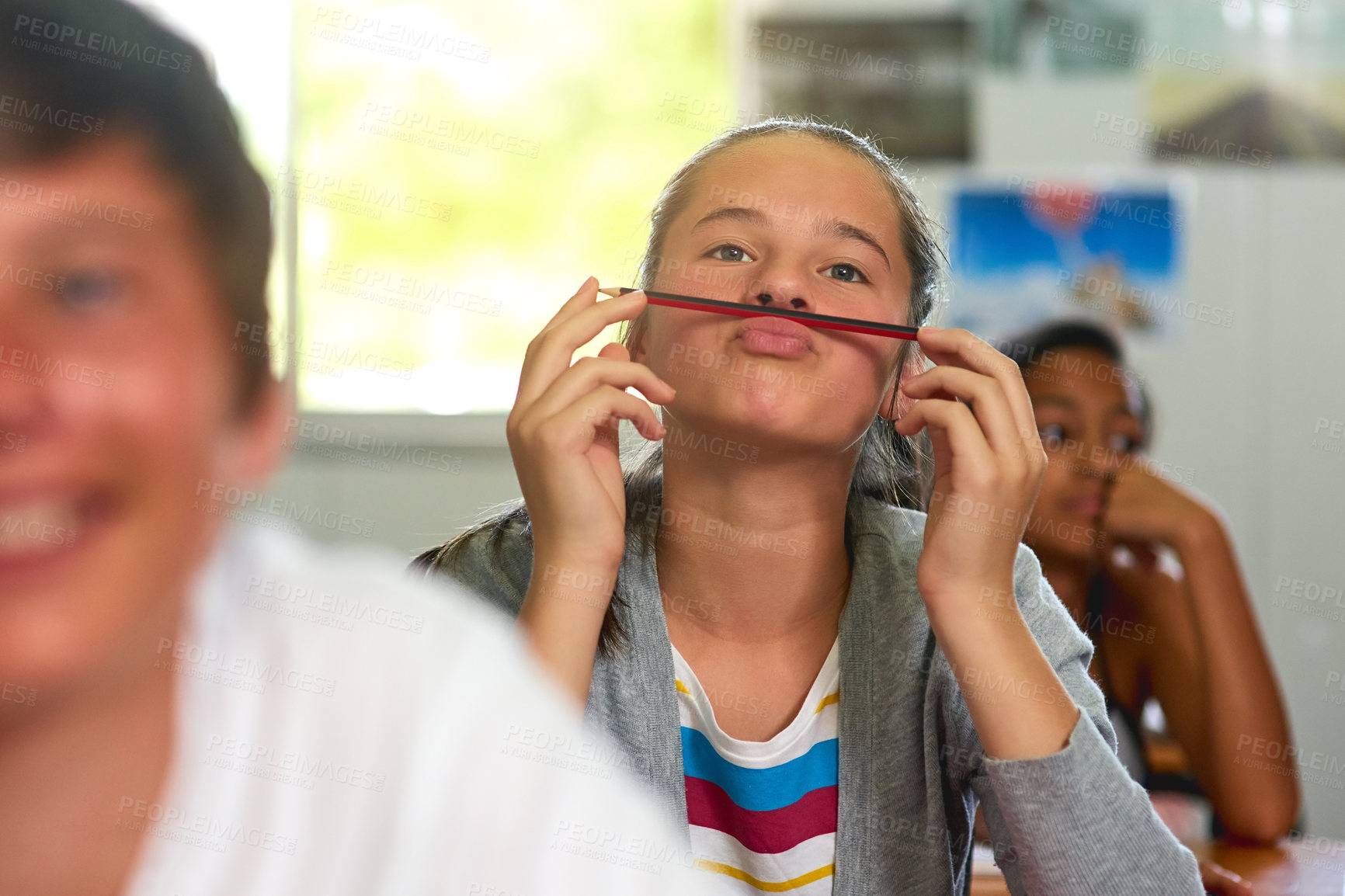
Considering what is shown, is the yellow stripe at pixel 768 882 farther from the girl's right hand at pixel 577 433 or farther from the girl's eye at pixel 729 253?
the girl's eye at pixel 729 253

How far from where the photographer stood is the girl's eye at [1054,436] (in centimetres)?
175

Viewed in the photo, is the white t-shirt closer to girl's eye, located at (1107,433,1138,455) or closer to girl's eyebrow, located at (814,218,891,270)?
girl's eyebrow, located at (814,218,891,270)

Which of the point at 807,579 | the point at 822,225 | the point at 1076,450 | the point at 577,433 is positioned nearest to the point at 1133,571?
the point at 1076,450

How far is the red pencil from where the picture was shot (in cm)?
92

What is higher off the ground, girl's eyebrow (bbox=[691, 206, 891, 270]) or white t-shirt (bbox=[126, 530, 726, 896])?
girl's eyebrow (bbox=[691, 206, 891, 270])

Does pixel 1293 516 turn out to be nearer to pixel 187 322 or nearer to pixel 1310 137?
pixel 1310 137

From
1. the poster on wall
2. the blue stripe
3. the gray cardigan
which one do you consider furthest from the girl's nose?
the poster on wall

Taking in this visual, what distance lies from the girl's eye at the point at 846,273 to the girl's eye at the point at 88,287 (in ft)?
2.73

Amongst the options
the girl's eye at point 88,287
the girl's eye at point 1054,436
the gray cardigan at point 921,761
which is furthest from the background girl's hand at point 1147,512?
the girl's eye at point 88,287

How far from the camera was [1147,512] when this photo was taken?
68.7 inches

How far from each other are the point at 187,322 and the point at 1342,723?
2902 millimetres

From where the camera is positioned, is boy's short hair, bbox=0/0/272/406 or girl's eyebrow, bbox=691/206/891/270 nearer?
boy's short hair, bbox=0/0/272/406

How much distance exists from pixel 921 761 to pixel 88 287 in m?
0.85

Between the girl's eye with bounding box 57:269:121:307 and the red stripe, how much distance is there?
2.59 feet
